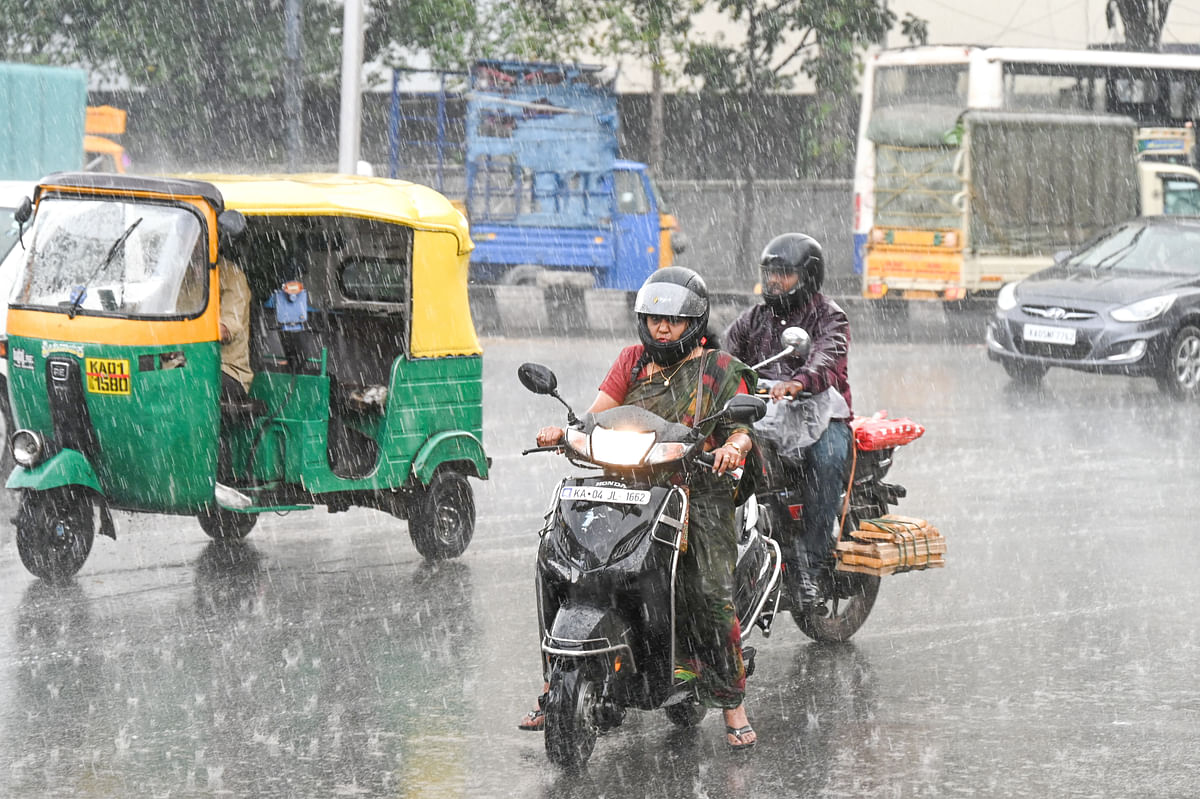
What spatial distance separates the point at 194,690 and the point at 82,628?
1.14m

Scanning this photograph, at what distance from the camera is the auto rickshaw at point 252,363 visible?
7.98 m

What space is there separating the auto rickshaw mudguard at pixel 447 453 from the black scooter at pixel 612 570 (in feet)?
11.2

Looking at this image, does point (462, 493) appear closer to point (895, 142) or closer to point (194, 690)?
point (194, 690)

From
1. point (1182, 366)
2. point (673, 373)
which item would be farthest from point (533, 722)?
point (1182, 366)

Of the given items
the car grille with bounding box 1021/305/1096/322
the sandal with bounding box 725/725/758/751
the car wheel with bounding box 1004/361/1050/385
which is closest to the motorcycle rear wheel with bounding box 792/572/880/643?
the sandal with bounding box 725/725/758/751

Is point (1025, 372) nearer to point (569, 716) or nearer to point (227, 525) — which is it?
point (227, 525)

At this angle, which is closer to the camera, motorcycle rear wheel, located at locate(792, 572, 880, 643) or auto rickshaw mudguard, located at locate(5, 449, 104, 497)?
motorcycle rear wheel, located at locate(792, 572, 880, 643)

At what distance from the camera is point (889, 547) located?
22.4 ft

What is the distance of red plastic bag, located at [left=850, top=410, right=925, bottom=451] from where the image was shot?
6.94m

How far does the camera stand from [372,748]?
5.63 metres

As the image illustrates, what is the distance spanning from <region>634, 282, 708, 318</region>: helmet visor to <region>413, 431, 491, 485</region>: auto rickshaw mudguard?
3408mm

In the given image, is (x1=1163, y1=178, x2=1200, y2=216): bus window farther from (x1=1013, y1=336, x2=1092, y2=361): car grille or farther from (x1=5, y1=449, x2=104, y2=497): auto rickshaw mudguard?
(x1=5, y1=449, x2=104, y2=497): auto rickshaw mudguard

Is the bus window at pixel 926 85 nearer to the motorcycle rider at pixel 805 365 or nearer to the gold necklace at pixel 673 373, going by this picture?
the motorcycle rider at pixel 805 365

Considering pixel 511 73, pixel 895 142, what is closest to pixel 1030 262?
pixel 895 142
